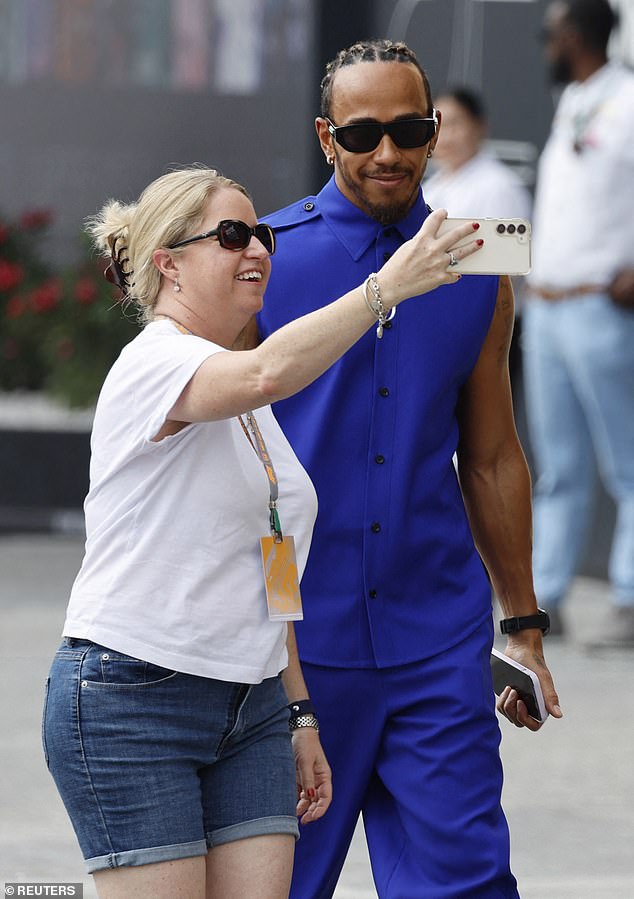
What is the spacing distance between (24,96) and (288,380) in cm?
890

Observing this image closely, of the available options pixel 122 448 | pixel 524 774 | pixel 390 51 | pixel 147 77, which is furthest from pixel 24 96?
pixel 122 448

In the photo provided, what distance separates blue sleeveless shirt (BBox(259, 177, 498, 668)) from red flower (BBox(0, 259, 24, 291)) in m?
7.98

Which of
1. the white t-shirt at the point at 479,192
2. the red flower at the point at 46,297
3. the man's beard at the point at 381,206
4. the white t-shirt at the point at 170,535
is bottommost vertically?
the red flower at the point at 46,297

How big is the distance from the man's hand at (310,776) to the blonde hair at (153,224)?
751 millimetres

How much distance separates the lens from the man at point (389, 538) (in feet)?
11.4

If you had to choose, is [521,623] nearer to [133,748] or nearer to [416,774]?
[416,774]

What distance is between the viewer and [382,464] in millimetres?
3514

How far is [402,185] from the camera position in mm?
3543

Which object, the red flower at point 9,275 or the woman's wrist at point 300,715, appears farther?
the red flower at point 9,275

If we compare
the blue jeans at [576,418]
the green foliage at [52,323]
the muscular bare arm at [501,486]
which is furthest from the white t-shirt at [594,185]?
the muscular bare arm at [501,486]

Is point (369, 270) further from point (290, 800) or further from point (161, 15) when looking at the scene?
point (161, 15)

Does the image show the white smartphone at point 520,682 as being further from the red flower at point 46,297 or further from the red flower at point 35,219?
the red flower at point 35,219

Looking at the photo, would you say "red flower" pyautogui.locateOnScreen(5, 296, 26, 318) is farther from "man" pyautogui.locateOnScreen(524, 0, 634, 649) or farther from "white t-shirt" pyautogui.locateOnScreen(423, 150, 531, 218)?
"man" pyautogui.locateOnScreen(524, 0, 634, 649)

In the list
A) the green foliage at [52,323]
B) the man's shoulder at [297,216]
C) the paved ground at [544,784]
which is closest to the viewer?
the man's shoulder at [297,216]
